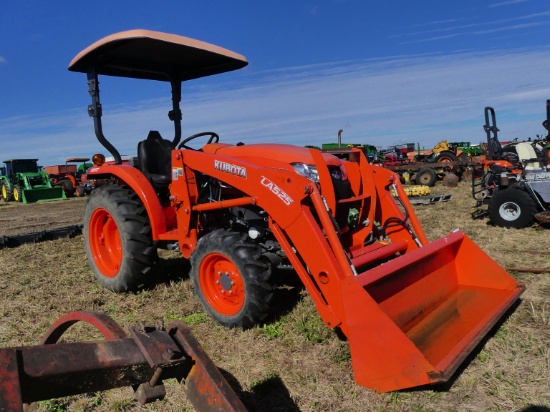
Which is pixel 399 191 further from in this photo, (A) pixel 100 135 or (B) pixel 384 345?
(A) pixel 100 135

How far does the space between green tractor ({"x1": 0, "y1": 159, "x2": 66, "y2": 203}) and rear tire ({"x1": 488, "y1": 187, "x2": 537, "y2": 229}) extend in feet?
57.2

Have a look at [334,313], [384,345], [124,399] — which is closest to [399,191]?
[334,313]

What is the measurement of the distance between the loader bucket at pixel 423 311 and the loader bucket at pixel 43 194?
62.6 ft

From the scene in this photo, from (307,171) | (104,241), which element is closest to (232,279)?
(307,171)

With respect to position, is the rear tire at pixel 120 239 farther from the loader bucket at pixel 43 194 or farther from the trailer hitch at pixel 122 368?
the loader bucket at pixel 43 194

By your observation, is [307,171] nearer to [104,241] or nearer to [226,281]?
[226,281]

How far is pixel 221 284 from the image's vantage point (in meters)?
3.72

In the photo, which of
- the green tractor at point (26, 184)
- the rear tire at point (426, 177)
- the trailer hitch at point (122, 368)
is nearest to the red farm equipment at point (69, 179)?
the green tractor at point (26, 184)

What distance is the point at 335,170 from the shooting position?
3.97m

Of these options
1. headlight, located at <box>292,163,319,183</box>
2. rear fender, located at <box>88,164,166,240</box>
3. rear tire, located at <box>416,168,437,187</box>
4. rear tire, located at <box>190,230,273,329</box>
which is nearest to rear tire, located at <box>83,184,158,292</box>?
rear fender, located at <box>88,164,166,240</box>

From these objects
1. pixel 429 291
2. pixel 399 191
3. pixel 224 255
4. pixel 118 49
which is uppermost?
pixel 118 49

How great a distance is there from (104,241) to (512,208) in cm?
614

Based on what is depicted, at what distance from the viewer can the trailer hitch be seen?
121 cm

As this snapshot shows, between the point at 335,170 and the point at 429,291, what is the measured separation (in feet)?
3.93
